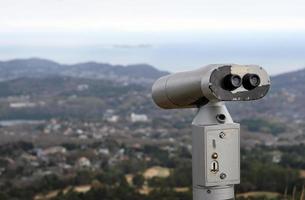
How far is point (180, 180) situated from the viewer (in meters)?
20.8

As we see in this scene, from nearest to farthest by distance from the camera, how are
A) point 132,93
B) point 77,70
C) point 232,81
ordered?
1. point 232,81
2. point 132,93
3. point 77,70

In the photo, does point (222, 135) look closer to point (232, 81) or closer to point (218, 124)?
point (218, 124)

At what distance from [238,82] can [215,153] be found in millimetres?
227

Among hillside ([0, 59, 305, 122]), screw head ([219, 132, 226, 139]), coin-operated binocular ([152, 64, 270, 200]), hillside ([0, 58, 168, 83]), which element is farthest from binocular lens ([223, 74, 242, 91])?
hillside ([0, 58, 168, 83])

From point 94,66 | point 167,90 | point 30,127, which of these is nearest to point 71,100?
point 30,127

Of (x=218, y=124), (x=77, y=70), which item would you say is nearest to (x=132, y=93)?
(x=77, y=70)

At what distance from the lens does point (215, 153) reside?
209cm

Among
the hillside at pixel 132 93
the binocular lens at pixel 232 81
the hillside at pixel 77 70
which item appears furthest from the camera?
the hillside at pixel 77 70

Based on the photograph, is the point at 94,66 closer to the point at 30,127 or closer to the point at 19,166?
the point at 30,127

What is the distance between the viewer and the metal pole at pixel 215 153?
209 cm

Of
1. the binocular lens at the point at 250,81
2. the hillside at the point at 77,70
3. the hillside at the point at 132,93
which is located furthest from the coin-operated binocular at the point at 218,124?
the hillside at the point at 77,70

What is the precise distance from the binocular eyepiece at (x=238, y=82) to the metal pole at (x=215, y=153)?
9cm

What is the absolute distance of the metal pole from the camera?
6.84 ft

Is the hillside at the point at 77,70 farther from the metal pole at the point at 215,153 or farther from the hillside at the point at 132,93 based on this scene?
the metal pole at the point at 215,153
